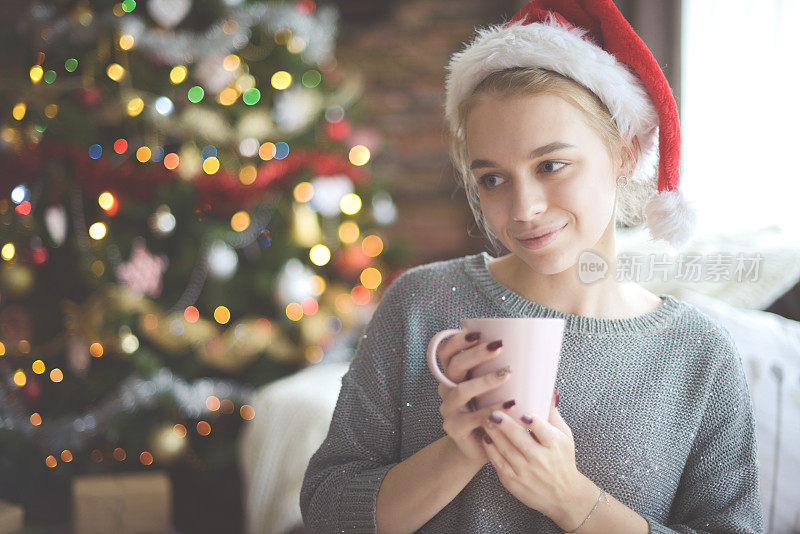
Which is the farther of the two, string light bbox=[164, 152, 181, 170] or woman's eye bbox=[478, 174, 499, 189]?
string light bbox=[164, 152, 181, 170]

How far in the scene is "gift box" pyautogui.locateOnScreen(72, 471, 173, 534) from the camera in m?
1.60

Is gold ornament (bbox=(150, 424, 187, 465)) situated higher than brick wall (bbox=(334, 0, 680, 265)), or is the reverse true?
brick wall (bbox=(334, 0, 680, 265))

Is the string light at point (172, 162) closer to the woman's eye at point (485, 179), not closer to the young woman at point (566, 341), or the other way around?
the young woman at point (566, 341)

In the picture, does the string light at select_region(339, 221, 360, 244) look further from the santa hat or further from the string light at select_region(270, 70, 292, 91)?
the santa hat

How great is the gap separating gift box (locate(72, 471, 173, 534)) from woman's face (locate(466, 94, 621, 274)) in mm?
1285

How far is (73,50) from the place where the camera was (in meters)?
2.26

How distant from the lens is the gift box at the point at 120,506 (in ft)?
5.25

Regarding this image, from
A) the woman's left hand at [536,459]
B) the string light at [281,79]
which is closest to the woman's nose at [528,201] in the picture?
the woman's left hand at [536,459]

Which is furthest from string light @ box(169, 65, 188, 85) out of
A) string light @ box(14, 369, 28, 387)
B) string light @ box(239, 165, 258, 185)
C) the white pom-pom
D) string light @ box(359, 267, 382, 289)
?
the white pom-pom

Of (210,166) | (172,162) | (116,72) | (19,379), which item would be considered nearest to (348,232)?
(210,166)

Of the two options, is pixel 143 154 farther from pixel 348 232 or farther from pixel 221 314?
pixel 348 232

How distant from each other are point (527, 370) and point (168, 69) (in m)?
2.07

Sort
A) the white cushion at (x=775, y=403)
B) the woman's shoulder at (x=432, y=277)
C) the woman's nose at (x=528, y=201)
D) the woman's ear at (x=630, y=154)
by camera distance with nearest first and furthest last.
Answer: the woman's nose at (x=528, y=201) < the woman's ear at (x=630, y=154) < the woman's shoulder at (x=432, y=277) < the white cushion at (x=775, y=403)

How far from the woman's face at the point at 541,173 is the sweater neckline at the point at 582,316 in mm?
114
